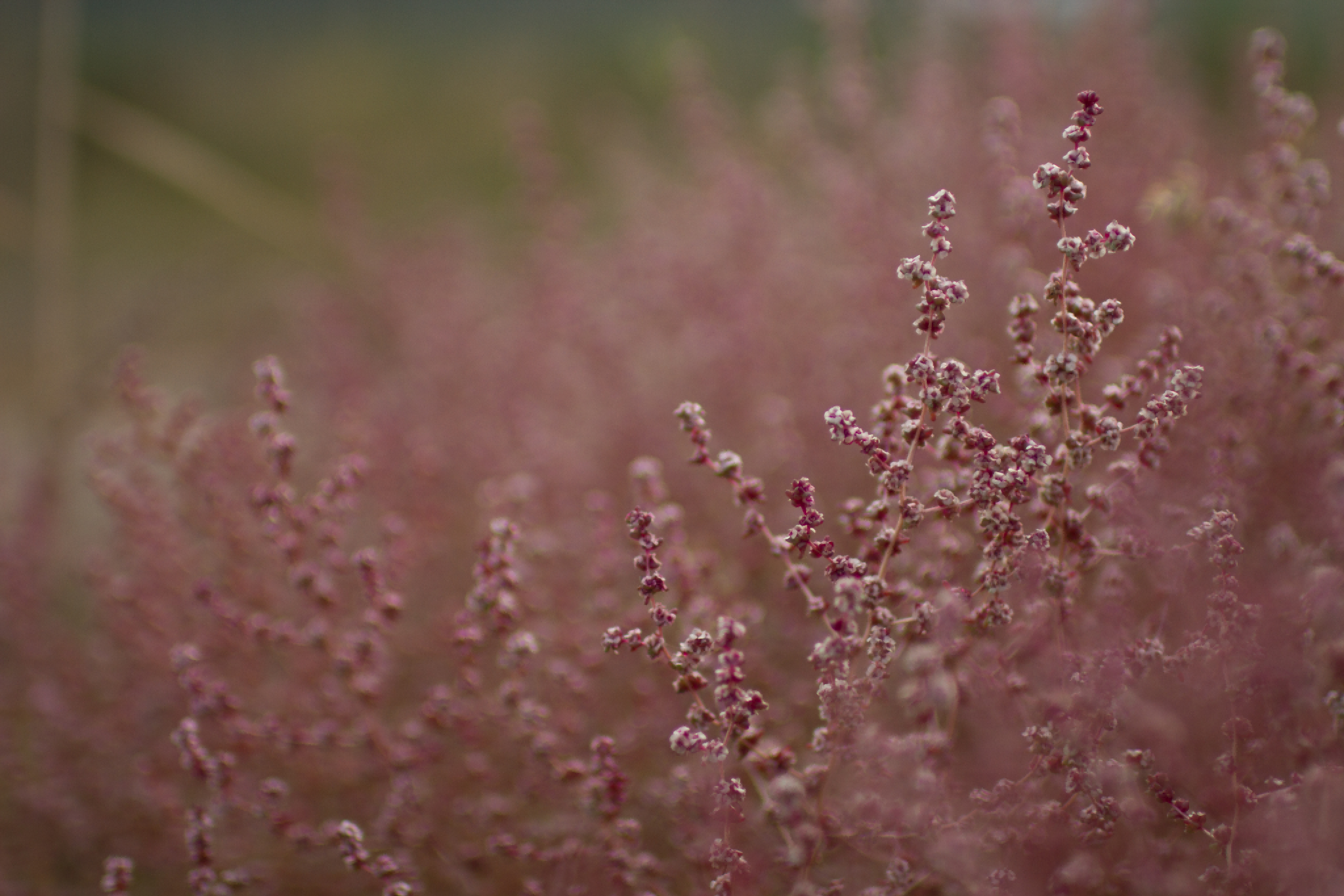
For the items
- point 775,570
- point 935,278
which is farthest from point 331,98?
point 935,278

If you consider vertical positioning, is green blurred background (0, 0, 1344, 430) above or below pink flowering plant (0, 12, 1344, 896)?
above

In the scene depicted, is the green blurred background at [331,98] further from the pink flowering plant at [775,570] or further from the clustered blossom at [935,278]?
the clustered blossom at [935,278]

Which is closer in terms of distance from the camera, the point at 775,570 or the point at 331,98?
the point at 775,570

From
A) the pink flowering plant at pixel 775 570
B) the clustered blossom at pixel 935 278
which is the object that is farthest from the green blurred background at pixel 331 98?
the clustered blossom at pixel 935 278

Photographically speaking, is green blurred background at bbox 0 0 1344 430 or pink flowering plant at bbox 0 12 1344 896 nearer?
pink flowering plant at bbox 0 12 1344 896

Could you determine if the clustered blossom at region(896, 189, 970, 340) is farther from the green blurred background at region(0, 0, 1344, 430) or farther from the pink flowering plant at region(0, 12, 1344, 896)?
the green blurred background at region(0, 0, 1344, 430)

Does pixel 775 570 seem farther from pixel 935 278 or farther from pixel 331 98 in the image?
pixel 331 98

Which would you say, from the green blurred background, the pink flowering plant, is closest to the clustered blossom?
the pink flowering plant

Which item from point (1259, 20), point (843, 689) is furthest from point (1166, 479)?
point (1259, 20)
